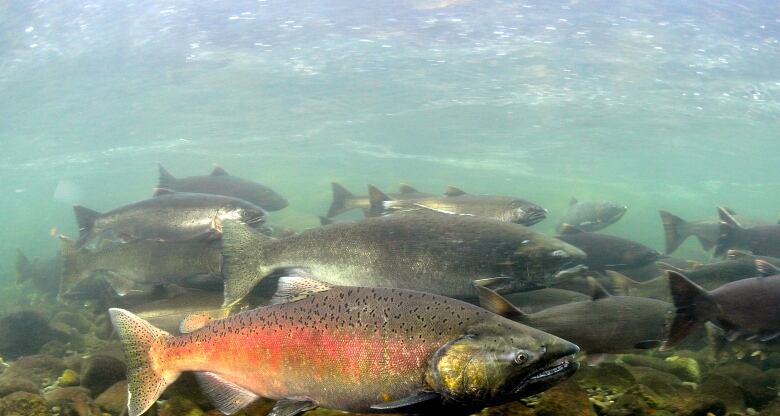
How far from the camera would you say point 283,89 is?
96.4 feet

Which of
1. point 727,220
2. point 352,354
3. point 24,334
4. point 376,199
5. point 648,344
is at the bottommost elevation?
point 24,334

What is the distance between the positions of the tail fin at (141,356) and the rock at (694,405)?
304 cm

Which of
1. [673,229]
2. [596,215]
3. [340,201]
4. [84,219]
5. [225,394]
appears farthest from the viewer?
[596,215]

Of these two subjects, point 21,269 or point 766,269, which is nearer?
point 766,269

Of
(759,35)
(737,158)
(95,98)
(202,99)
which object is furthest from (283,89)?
(737,158)

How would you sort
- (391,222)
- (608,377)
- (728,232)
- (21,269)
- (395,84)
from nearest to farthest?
1. (608,377)
2. (391,222)
3. (728,232)
4. (21,269)
5. (395,84)

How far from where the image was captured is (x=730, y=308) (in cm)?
414

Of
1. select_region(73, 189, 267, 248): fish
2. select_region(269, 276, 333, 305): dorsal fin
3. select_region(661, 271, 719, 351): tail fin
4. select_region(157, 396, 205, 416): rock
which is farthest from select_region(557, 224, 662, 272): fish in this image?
select_region(157, 396, 205, 416): rock

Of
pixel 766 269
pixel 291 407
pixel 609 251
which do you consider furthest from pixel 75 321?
pixel 766 269

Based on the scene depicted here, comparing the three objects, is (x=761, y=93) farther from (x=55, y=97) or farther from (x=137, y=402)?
(x=55, y=97)

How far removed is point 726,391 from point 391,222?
291 centimetres

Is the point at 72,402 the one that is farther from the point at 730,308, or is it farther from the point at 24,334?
the point at 730,308

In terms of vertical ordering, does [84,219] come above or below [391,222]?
below

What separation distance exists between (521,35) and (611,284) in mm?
16527
